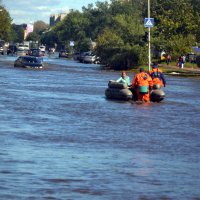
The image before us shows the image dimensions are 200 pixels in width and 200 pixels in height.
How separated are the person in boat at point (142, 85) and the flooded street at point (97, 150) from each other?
696 millimetres

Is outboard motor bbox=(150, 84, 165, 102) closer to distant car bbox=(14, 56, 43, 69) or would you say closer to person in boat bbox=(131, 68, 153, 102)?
person in boat bbox=(131, 68, 153, 102)

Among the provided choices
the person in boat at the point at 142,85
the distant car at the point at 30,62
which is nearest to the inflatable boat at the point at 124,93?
the person in boat at the point at 142,85

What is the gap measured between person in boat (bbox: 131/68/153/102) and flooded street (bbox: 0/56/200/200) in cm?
70

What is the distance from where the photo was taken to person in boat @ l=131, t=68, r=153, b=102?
35.4m

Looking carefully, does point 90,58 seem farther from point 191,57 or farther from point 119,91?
point 119,91

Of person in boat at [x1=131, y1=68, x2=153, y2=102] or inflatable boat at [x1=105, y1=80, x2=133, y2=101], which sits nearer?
person in boat at [x1=131, y1=68, x2=153, y2=102]

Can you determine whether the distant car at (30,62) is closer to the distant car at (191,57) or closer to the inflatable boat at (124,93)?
the distant car at (191,57)

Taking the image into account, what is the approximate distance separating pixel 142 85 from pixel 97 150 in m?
16.3

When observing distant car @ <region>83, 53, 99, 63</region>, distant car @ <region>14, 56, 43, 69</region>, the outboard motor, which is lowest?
distant car @ <region>83, 53, 99, 63</region>

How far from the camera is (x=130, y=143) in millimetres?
21203

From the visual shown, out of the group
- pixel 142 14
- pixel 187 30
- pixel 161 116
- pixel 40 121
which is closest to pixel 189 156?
pixel 40 121

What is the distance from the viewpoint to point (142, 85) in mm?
35500

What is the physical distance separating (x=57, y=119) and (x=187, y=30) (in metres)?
60.3

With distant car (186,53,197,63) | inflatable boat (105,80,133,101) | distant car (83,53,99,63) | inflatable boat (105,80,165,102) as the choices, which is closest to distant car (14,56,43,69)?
distant car (186,53,197,63)
